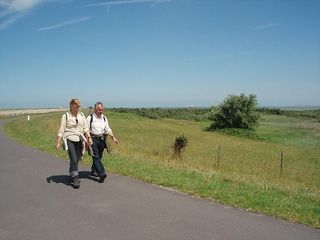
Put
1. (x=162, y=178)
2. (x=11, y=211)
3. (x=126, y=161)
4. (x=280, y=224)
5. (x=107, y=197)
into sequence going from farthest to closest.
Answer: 1. (x=126, y=161)
2. (x=162, y=178)
3. (x=107, y=197)
4. (x=11, y=211)
5. (x=280, y=224)

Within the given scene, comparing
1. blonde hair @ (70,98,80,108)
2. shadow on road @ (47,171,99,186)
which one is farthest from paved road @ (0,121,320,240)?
blonde hair @ (70,98,80,108)

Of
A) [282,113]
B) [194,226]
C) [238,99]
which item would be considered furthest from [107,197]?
[282,113]

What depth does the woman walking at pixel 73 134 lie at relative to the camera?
920 cm

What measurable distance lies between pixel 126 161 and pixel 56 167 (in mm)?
2386

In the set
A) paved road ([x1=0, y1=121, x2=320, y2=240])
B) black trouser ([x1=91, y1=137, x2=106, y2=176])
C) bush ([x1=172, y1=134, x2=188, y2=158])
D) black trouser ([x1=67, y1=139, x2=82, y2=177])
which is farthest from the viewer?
bush ([x1=172, y1=134, x2=188, y2=158])

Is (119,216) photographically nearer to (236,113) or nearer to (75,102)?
(75,102)

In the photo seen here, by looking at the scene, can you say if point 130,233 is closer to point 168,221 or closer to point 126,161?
point 168,221

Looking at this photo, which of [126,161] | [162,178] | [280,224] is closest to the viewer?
[280,224]

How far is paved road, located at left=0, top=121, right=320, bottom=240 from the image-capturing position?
5.88 metres

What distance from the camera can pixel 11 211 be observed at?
710cm

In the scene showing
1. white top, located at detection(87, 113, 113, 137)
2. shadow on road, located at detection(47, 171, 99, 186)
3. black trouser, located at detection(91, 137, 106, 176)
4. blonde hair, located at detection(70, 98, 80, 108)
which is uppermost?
blonde hair, located at detection(70, 98, 80, 108)

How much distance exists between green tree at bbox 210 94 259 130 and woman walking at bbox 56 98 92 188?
175 feet

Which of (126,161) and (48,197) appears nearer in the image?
(48,197)

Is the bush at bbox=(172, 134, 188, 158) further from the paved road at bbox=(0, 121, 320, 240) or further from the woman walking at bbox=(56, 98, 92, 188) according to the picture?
the woman walking at bbox=(56, 98, 92, 188)
